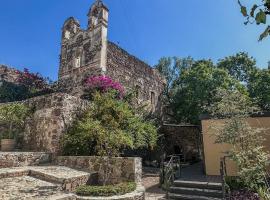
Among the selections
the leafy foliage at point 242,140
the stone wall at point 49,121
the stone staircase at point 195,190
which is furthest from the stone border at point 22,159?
the leafy foliage at point 242,140

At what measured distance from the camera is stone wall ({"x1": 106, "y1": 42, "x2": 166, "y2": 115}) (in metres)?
16.2

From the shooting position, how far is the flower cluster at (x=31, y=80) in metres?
15.3

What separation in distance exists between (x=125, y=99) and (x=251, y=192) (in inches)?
320

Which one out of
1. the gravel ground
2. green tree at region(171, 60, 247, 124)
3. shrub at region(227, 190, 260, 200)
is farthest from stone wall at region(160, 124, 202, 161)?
shrub at region(227, 190, 260, 200)

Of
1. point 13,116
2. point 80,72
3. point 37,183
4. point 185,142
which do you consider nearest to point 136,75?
point 80,72

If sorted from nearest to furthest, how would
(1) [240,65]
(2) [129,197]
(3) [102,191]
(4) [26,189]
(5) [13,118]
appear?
(4) [26,189], (2) [129,197], (3) [102,191], (5) [13,118], (1) [240,65]

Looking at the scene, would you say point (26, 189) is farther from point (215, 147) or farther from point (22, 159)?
point (215, 147)

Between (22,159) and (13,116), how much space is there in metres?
2.56

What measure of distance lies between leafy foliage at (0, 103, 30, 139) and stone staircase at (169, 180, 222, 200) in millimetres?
6572

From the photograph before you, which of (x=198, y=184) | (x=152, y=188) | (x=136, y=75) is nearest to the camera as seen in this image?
(x=198, y=184)

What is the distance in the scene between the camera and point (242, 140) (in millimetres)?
8242

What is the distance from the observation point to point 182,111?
19.2m

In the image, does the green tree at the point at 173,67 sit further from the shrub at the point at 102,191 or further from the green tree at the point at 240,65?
the shrub at the point at 102,191

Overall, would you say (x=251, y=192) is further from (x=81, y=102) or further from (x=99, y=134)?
(x=81, y=102)
